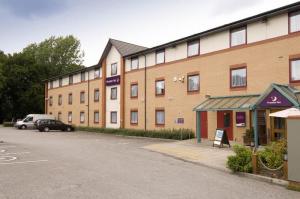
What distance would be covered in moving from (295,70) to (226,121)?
20.4ft

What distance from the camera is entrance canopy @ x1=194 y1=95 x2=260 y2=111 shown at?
2081 cm

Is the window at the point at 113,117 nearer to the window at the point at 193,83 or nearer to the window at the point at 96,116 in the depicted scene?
the window at the point at 96,116

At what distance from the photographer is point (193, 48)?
89.4ft

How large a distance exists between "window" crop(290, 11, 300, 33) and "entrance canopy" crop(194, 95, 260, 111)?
449 cm

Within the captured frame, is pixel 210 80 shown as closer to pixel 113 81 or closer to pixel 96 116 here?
pixel 113 81

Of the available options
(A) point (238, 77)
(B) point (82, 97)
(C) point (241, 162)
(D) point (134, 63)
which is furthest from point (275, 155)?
(B) point (82, 97)

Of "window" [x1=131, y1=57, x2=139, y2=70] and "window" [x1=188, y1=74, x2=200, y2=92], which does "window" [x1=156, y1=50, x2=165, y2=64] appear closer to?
"window" [x1=131, y1=57, x2=139, y2=70]

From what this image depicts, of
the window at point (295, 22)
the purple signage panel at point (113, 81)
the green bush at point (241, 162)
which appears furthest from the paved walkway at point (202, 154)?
the purple signage panel at point (113, 81)

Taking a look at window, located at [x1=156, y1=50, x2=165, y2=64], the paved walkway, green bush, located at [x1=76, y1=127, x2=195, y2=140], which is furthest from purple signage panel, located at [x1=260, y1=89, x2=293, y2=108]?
window, located at [x1=156, y1=50, x2=165, y2=64]

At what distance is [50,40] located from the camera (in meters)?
77.4

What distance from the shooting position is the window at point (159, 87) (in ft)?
100

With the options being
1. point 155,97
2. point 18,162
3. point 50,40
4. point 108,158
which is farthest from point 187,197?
point 50,40

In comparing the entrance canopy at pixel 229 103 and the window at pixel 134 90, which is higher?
the window at pixel 134 90

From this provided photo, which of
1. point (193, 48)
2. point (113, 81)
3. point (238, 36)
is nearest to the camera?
point (238, 36)
